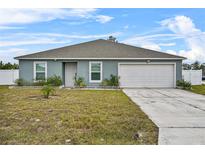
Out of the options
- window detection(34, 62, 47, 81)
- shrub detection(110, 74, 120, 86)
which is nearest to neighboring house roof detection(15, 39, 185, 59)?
window detection(34, 62, 47, 81)

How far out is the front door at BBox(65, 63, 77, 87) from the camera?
19.5 meters

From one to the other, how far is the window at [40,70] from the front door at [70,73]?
68.5 inches

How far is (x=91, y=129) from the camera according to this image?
5520 mm

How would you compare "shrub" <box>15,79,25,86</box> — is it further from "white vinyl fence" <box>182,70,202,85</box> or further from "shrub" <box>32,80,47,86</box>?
Answer: "white vinyl fence" <box>182,70,202,85</box>

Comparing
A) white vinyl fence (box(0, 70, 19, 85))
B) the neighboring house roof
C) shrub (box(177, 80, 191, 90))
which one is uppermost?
the neighboring house roof

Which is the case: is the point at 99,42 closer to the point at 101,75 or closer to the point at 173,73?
the point at 101,75

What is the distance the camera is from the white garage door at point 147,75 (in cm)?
1898

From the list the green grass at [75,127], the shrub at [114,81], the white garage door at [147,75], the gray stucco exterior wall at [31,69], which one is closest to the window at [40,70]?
the gray stucco exterior wall at [31,69]

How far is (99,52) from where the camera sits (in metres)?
19.5

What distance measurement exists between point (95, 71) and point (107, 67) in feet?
3.21

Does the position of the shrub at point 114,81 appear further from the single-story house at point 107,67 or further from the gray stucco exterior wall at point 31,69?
the gray stucco exterior wall at point 31,69
